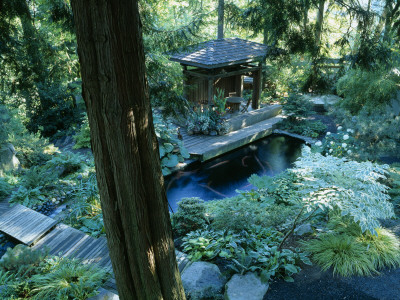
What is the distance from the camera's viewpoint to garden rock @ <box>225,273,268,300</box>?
3.26 m

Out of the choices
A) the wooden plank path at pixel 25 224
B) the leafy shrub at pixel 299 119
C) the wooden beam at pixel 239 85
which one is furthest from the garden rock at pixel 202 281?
the wooden beam at pixel 239 85

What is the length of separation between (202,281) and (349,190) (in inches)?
77.4

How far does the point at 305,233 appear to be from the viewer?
449 cm

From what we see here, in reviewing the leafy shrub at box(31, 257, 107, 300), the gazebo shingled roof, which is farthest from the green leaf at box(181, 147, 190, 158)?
the leafy shrub at box(31, 257, 107, 300)

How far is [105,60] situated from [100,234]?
3864 millimetres

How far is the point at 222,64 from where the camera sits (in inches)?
422

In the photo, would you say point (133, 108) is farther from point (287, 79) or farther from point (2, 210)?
point (287, 79)

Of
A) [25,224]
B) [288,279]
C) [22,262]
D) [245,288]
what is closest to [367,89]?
[288,279]

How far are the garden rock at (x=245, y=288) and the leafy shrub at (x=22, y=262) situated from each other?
2.38 meters

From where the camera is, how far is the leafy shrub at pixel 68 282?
10.9ft

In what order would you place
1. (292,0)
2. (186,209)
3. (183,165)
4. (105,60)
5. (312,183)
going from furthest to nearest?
(183,165) < (186,209) < (292,0) < (312,183) < (105,60)

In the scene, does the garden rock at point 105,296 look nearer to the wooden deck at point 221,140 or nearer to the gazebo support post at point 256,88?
the wooden deck at point 221,140

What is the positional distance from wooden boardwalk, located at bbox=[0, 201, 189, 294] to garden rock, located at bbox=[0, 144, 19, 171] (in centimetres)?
223

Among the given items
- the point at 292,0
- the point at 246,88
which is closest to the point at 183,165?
the point at 292,0
